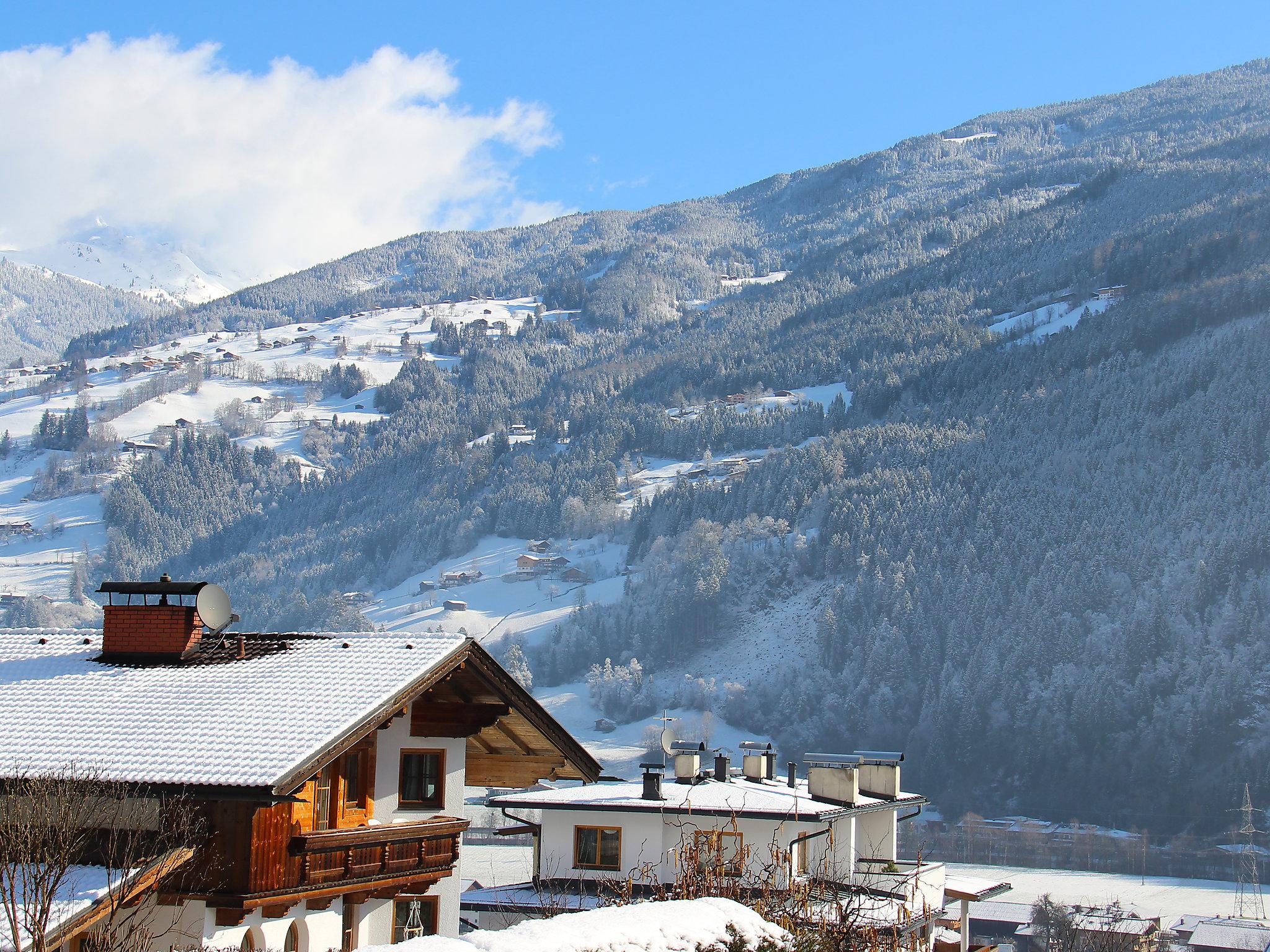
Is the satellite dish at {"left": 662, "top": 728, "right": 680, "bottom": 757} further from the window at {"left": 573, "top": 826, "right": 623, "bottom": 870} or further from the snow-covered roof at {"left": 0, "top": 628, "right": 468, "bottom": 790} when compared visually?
the snow-covered roof at {"left": 0, "top": 628, "right": 468, "bottom": 790}

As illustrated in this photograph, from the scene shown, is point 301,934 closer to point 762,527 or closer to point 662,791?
point 662,791

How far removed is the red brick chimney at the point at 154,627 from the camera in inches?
635

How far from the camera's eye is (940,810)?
131 metres

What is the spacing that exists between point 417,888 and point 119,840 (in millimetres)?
4602

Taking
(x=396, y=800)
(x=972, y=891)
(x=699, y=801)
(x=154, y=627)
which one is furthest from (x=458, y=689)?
(x=972, y=891)

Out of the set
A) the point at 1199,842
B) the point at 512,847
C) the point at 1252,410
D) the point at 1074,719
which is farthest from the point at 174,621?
the point at 1252,410

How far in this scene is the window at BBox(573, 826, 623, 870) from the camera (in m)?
31.3

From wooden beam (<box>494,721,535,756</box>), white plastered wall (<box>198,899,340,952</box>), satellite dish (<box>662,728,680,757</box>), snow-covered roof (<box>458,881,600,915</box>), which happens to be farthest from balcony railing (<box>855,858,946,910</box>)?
white plastered wall (<box>198,899,340,952</box>)

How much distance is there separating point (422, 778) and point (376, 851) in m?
1.99

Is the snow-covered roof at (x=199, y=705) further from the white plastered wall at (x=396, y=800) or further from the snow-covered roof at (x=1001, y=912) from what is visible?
the snow-covered roof at (x=1001, y=912)

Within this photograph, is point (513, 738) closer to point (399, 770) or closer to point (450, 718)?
point (450, 718)

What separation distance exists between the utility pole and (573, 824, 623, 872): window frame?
189 ft

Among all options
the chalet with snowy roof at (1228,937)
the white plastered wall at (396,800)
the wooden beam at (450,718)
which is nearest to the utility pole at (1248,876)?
the chalet with snowy roof at (1228,937)

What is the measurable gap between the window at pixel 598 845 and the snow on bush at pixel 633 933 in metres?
20.9
